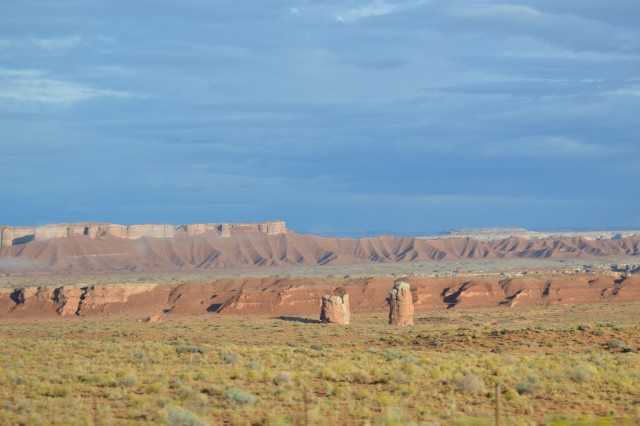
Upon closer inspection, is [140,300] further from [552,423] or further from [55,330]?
[552,423]

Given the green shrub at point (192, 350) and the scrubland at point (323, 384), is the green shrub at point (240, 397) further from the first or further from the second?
the green shrub at point (192, 350)

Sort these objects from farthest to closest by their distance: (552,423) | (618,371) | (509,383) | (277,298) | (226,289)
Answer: (226,289) < (277,298) < (618,371) < (509,383) < (552,423)

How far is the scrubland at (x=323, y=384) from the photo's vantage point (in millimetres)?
16172

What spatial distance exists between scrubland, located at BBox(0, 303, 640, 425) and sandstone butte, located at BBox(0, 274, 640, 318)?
3952 centimetres

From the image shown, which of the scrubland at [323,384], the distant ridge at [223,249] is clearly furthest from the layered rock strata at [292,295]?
the distant ridge at [223,249]

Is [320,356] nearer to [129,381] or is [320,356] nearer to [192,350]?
[192,350]

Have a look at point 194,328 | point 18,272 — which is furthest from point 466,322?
point 18,272

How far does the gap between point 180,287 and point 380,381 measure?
200 ft

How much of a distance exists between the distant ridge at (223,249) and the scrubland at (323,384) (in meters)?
127

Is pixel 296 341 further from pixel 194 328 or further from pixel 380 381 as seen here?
pixel 380 381

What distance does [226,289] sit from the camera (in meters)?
78.9

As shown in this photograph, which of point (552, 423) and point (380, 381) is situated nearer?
point (552, 423)

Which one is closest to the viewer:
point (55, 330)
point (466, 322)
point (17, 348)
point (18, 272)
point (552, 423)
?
point (552, 423)

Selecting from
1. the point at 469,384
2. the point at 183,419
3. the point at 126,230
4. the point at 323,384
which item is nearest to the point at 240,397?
the point at 183,419
